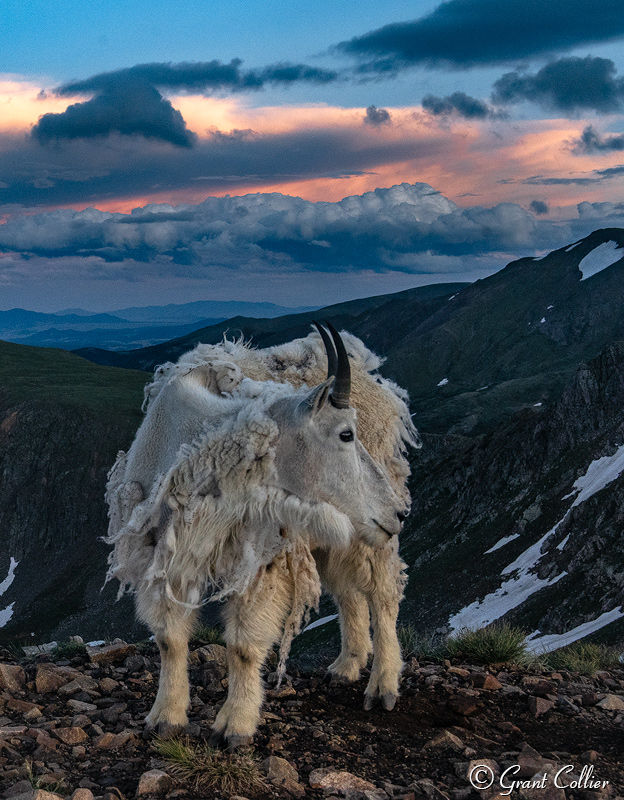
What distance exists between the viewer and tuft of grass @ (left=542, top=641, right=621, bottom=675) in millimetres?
9106

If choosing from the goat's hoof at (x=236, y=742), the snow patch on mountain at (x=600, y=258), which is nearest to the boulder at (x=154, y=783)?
the goat's hoof at (x=236, y=742)

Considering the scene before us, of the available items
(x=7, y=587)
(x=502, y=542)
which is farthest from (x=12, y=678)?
(x=7, y=587)

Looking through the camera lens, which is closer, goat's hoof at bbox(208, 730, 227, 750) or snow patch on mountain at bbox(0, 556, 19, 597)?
goat's hoof at bbox(208, 730, 227, 750)

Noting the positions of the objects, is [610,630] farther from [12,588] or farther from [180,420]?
[12,588]

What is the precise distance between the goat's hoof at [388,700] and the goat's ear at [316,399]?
321cm

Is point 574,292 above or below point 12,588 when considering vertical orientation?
above

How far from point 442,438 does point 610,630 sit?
199 ft

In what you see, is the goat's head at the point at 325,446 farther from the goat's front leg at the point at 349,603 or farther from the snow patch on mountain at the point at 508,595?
the snow patch on mountain at the point at 508,595

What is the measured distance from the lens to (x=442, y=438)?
96.7 metres

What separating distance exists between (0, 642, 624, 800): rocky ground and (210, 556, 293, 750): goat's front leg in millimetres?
315

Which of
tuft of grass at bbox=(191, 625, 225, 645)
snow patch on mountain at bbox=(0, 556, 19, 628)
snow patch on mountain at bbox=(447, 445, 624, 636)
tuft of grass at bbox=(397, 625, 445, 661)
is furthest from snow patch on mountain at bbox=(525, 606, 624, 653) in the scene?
snow patch on mountain at bbox=(0, 556, 19, 628)

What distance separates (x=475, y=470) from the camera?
252 feet

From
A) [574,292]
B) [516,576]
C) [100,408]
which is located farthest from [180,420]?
[574,292]

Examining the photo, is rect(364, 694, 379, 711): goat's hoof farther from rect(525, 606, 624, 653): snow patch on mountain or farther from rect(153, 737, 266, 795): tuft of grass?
rect(525, 606, 624, 653): snow patch on mountain
